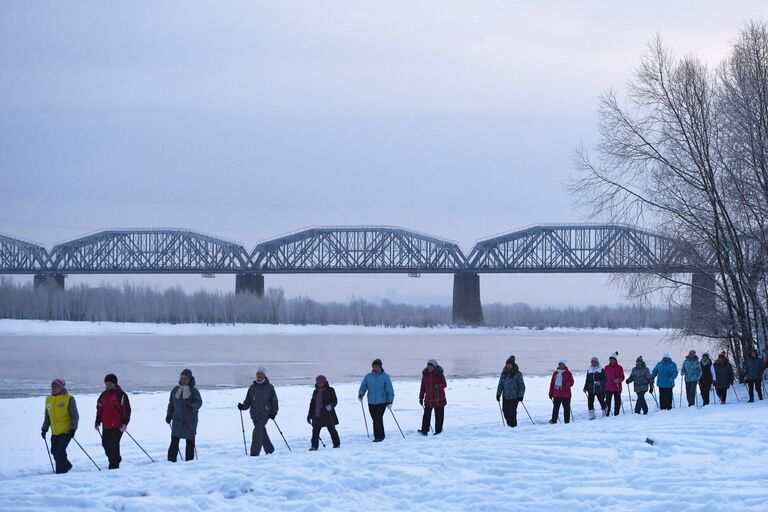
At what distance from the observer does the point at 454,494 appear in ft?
36.0

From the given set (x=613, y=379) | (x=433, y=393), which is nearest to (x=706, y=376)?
(x=613, y=379)

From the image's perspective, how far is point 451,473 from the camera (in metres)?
12.1

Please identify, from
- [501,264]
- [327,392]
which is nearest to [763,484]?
[327,392]

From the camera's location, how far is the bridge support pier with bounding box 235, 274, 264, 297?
14175cm

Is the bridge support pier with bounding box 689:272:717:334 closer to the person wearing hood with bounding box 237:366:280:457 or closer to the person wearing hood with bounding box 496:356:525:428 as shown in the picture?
the person wearing hood with bounding box 496:356:525:428

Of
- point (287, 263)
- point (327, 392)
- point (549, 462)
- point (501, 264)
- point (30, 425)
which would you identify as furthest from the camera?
point (287, 263)

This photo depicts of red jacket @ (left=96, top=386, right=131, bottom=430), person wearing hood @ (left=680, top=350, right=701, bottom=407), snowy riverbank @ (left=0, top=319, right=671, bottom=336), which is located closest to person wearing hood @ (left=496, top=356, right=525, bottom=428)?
person wearing hood @ (left=680, top=350, right=701, bottom=407)

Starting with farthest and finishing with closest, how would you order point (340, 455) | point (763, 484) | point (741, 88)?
point (741, 88), point (340, 455), point (763, 484)

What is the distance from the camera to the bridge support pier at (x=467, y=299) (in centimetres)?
12694

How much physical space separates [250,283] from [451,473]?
13313 cm

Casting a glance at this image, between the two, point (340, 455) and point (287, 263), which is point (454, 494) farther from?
point (287, 263)

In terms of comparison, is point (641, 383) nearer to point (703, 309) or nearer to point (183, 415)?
point (703, 309)

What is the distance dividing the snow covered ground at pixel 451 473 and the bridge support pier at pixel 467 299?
109218 mm

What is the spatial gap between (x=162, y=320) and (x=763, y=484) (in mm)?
108845
